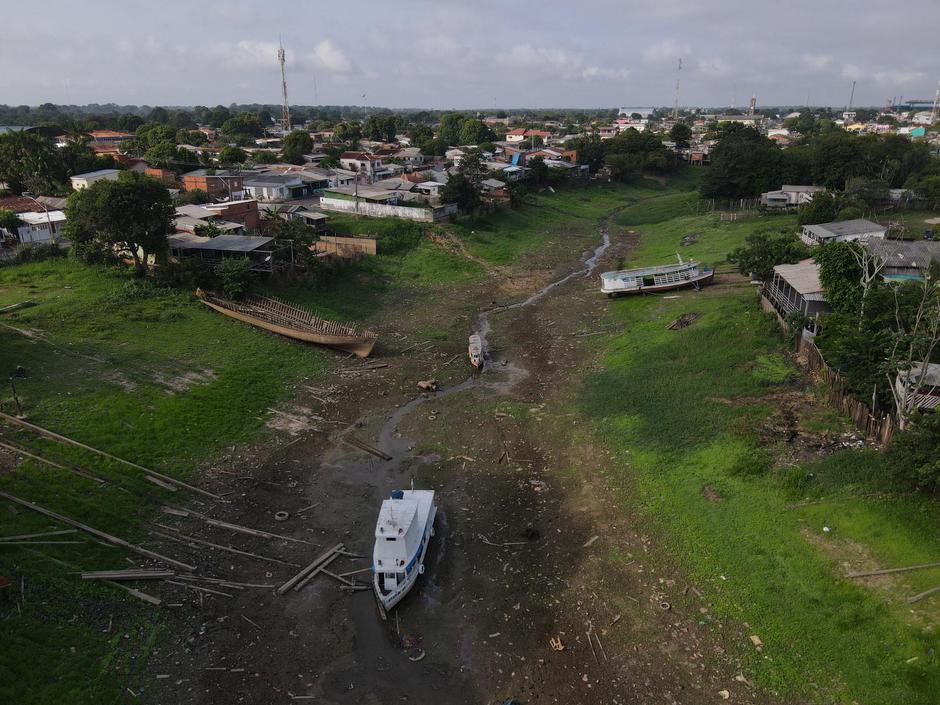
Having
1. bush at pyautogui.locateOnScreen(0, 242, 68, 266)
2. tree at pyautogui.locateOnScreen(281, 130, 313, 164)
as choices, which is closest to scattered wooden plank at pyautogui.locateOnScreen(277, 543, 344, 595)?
bush at pyautogui.locateOnScreen(0, 242, 68, 266)

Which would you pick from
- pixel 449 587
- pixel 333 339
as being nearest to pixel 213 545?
pixel 449 587

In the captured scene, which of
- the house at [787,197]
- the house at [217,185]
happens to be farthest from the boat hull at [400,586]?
the house at [787,197]

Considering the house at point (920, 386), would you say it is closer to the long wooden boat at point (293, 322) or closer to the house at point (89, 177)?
the long wooden boat at point (293, 322)

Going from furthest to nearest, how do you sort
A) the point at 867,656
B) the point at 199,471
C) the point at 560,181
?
the point at 560,181
the point at 199,471
the point at 867,656

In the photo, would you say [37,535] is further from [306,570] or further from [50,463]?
[306,570]

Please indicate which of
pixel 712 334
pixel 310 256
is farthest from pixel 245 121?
pixel 712 334

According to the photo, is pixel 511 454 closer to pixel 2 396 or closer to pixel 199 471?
pixel 199 471
